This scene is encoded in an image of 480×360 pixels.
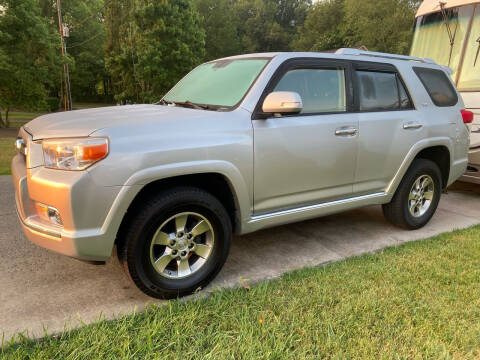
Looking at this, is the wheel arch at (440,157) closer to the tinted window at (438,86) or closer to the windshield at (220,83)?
the tinted window at (438,86)

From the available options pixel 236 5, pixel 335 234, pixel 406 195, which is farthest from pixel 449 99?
pixel 236 5

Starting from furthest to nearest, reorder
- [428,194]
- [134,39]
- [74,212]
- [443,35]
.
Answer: [134,39]
[443,35]
[428,194]
[74,212]

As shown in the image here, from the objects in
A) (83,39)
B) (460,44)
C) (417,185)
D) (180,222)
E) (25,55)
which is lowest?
(417,185)

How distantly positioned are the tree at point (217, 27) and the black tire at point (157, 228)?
45.2 m

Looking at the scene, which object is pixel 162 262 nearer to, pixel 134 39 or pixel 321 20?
pixel 134 39

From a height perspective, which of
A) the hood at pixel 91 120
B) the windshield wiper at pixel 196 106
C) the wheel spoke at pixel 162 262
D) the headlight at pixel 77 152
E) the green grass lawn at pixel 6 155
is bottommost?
the green grass lawn at pixel 6 155

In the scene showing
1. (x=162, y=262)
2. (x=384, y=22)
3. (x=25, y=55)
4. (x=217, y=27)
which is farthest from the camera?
(x=217, y=27)

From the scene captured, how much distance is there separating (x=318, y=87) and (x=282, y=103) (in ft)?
2.55

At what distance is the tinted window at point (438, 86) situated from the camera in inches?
170

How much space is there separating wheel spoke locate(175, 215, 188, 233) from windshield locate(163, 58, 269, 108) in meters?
1.01

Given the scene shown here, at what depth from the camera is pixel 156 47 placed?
24.0 metres

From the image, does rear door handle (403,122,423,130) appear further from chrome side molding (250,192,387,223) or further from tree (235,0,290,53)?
tree (235,0,290,53)

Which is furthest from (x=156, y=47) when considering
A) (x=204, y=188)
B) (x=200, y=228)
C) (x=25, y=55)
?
(x=200, y=228)

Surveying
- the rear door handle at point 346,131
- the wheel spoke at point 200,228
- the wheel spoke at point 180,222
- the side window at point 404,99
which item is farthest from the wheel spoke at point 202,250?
the side window at point 404,99
